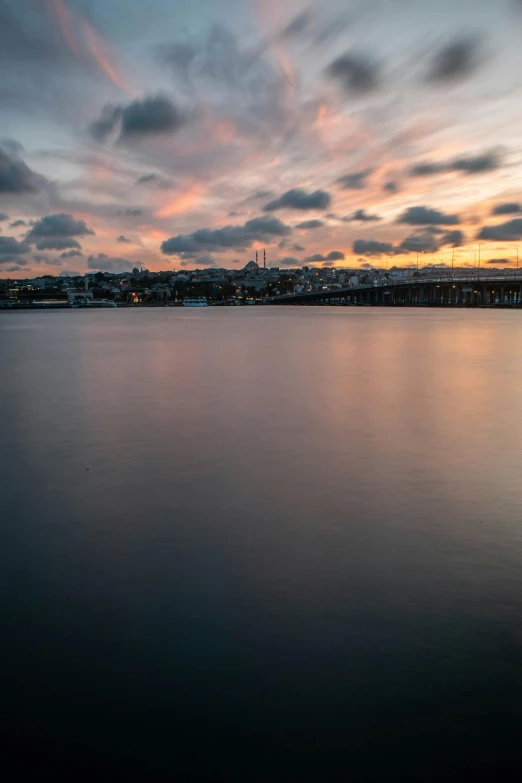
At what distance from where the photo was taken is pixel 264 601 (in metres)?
5.80

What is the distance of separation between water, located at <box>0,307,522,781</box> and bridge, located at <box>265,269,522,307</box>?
125180 mm

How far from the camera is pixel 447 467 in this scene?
10867 millimetres

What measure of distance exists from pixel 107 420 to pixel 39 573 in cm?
914

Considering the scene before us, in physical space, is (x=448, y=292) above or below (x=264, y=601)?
above

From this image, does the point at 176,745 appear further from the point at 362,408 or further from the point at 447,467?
the point at 362,408

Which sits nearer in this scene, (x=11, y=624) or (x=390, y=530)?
(x=11, y=624)

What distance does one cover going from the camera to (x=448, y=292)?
579ft

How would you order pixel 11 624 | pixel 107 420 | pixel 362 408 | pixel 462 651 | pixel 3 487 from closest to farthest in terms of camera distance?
pixel 462 651 < pixel 11 624 < pixel 3 487 < pixel 107 420 < pixel 362 408

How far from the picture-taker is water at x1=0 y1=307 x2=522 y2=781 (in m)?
3.99

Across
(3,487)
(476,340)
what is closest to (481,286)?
(476,340)

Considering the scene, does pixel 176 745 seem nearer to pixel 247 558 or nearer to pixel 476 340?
pixel 247 558

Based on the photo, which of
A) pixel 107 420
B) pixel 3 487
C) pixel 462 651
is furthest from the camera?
pixel 107 420

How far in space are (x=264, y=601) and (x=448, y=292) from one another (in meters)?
181

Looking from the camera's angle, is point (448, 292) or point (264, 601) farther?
point (448, 292)
